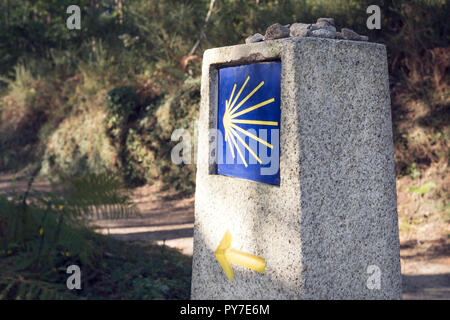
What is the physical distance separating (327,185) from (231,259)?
793 millimetres

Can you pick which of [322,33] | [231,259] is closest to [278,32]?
[322,33]

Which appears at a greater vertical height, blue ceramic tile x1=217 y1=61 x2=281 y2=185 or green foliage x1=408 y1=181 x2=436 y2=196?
blue ceramic tile x1=217 y1=61 x2=281 y2=185

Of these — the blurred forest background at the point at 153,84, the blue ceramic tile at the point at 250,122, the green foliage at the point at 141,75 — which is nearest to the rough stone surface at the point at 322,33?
the blue ceramic tile at the point at 250,122

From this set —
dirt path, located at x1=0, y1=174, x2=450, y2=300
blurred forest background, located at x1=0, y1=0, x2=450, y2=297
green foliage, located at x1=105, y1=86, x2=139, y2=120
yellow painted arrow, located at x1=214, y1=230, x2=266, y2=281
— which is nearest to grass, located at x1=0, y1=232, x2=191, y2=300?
dirt path, located at x1=0, y1=174, x2=450, y2=300

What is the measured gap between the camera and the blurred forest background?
6.56m

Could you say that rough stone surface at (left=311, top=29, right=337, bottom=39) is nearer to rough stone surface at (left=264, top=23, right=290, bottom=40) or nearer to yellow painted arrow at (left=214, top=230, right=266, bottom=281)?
rough stone surface at (left=264, top=23, right=290, bottom=40)

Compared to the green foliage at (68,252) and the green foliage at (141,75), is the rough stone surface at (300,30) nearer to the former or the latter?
the green foliage at (68,252)

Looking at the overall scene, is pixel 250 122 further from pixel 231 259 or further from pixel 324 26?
pixel 231 259

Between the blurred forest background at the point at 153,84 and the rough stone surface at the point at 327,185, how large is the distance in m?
2.02

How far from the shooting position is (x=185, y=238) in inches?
238

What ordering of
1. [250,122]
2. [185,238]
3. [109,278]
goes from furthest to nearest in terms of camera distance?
[185,238] → [109,278] → [250,122]

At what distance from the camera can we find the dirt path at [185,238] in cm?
433

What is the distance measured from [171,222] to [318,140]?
4.80 meters

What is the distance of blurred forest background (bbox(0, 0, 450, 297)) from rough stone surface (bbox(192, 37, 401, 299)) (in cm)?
202
